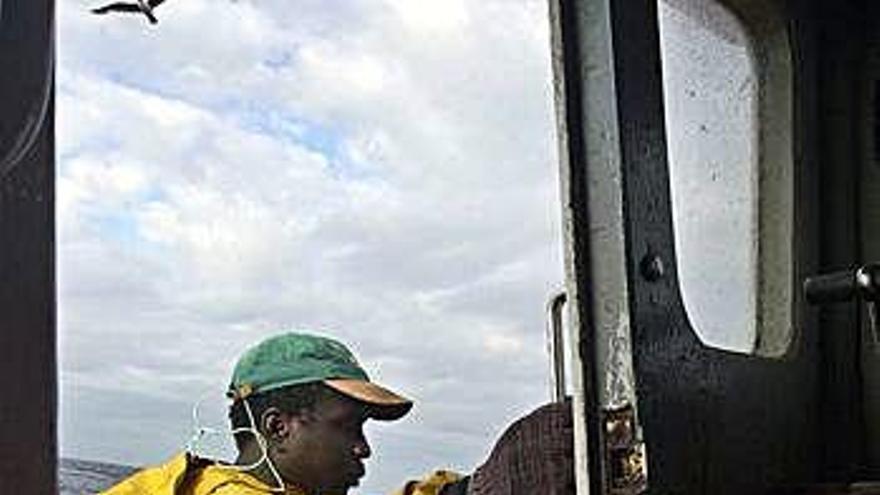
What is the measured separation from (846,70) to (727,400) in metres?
0.83

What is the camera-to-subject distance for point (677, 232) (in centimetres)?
224

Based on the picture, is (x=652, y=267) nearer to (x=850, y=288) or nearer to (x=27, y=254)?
(x=850, y=288)

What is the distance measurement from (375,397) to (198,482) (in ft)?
1.54

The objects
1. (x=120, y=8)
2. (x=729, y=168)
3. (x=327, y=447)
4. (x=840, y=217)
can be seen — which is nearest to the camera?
(x=120, y=8)

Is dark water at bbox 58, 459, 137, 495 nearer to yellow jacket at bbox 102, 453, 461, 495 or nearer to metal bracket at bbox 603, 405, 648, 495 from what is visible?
yellow jacket at bbox 102, 453, 461, 495

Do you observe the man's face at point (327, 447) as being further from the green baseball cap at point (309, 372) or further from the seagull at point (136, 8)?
the seagull at point (136, 8)

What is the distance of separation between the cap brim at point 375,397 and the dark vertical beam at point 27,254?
2.25 metres

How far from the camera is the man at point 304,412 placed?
3004mm

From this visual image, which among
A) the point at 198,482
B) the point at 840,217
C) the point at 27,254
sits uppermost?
the point at 840,217

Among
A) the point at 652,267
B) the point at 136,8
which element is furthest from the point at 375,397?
the point at 136,8

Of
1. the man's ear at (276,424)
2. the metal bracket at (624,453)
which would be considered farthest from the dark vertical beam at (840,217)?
the man's ear at (276,424)

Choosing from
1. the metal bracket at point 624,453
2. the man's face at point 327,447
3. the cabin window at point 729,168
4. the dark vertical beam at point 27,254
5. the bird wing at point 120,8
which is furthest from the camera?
the man's face at point 327,447

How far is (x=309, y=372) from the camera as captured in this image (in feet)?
10.1

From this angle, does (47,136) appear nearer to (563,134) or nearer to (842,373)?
(563,134)
